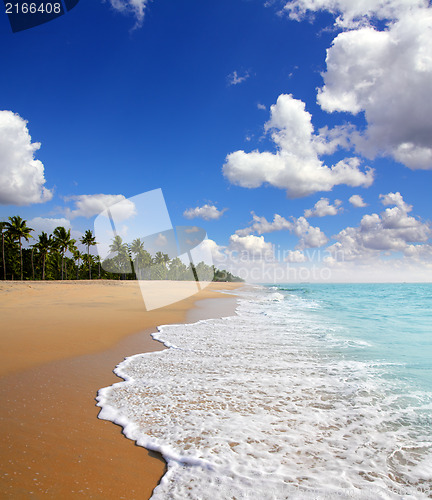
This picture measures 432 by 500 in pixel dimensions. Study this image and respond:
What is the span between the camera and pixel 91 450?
3311 mm

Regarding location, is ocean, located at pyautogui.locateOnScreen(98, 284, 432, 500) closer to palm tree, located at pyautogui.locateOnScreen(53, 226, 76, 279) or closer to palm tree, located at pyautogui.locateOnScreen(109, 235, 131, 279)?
palm tree, located at pyautogui.locateOnScreen(53, 226, 76, 279)

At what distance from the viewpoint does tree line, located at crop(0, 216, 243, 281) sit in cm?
5800

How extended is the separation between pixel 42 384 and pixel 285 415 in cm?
410

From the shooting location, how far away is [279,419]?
168 inches

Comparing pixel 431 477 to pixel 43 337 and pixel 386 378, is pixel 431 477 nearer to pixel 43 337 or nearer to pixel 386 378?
pixel 386 378

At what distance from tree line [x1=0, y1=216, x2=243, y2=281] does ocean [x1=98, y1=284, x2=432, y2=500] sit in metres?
55.0

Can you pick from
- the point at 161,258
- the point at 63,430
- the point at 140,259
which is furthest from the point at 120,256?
the point at 63,430

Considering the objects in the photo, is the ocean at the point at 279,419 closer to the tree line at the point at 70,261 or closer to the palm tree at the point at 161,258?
the tree line at the point at 70,261

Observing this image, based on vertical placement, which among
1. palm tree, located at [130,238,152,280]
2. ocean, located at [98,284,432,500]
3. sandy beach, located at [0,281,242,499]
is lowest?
ocean, located at [98,284,432,500]

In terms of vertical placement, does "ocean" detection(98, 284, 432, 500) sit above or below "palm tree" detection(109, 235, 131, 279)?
below

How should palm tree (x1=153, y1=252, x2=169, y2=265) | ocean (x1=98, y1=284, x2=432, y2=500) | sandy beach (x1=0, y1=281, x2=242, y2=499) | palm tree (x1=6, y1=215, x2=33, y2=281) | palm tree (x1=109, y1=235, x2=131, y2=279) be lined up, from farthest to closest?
palm tree (x1=153, y1=252, x2=169, y2=265), palm tree (x1=109, y1=235, x2=131, y2=279), palm tree (x1=6, y1=215, x2=33, y2=281), ocean (x1=98, y1=284, x2=432, y2=500), sandy beach (x1=0, y1=281, x2=242, y2=499)

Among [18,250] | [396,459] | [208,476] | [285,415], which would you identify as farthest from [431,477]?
[18,250]

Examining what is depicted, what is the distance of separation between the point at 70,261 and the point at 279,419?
8697 cm

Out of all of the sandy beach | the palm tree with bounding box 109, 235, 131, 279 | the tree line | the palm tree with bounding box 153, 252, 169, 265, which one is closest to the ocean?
the sandy beach
